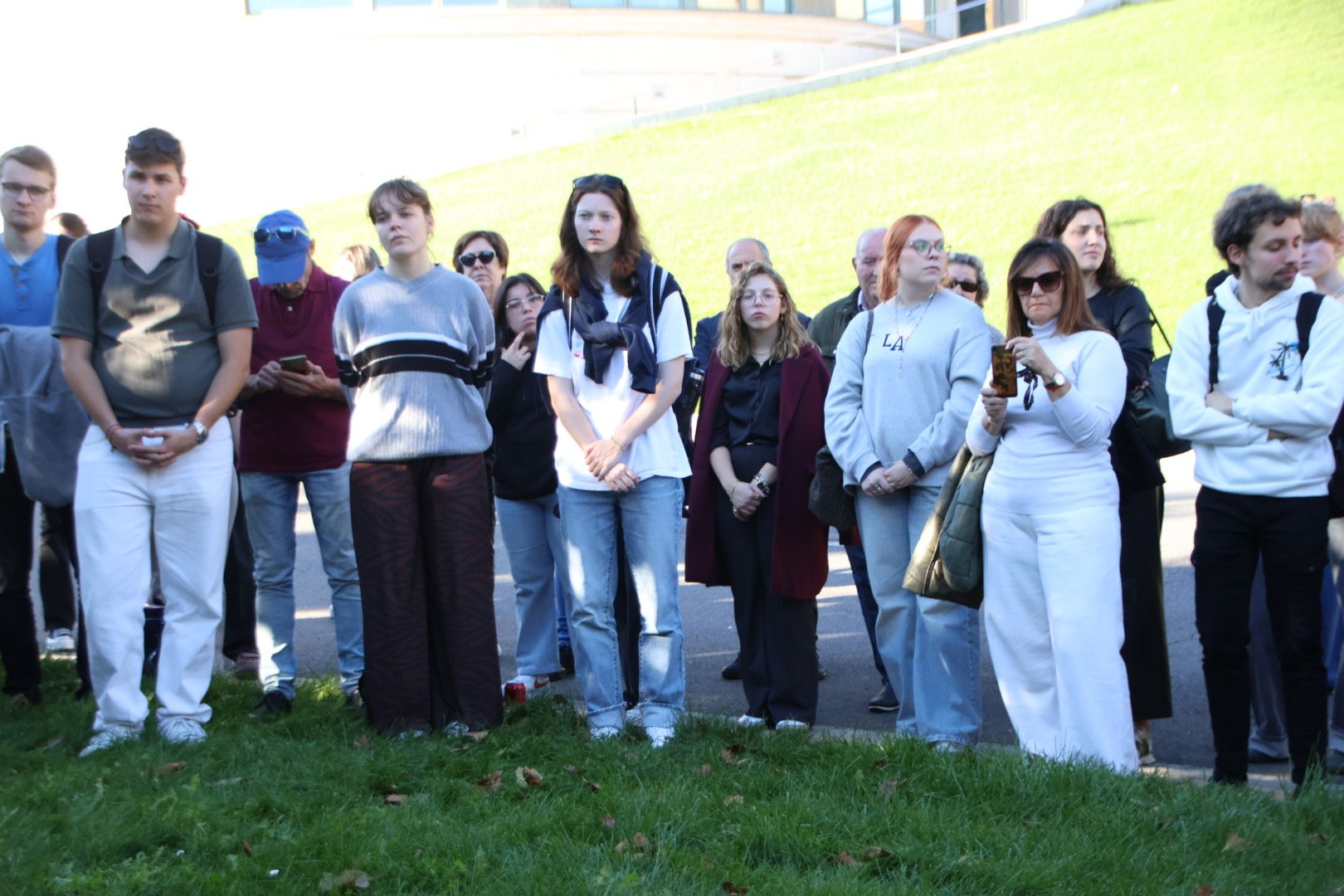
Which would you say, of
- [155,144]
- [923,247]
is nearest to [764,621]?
[923,247]

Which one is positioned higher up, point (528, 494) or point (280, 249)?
point (280, 249)

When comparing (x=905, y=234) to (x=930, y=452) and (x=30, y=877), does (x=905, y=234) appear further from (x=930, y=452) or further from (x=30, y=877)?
(x=30, y=877)

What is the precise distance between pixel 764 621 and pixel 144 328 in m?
3.12

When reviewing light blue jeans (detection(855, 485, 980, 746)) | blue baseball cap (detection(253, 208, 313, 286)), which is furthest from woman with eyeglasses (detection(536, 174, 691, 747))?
blue baseball cap (detection(253, 208, 313, 286))

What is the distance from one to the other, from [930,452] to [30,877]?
3.77 meters

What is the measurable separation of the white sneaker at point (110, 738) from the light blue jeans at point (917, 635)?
Result: 10.8ft

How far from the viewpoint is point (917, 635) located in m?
6.17

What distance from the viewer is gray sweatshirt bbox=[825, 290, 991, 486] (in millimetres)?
6086

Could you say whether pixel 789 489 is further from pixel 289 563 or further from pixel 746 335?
pixel 289 563

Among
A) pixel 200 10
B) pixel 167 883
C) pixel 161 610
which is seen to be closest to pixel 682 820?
pixel 167 883

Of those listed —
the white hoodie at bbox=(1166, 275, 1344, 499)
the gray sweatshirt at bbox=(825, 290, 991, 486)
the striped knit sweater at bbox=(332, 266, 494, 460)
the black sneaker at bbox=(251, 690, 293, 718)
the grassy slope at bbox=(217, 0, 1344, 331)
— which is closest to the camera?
the white hoodie at bbox=(1166, 275, 1344, 499)

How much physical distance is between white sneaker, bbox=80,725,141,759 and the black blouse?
9.52 ft

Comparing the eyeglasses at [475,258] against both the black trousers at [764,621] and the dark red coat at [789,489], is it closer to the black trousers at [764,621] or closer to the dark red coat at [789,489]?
the dark red coat at [789,489]

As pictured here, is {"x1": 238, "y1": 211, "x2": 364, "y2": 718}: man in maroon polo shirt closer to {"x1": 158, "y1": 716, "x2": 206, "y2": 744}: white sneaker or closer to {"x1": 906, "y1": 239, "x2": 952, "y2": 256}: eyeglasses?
{"x1": 158, "y1": 716, "x2": 206, "y2": 744}: white sneaker
